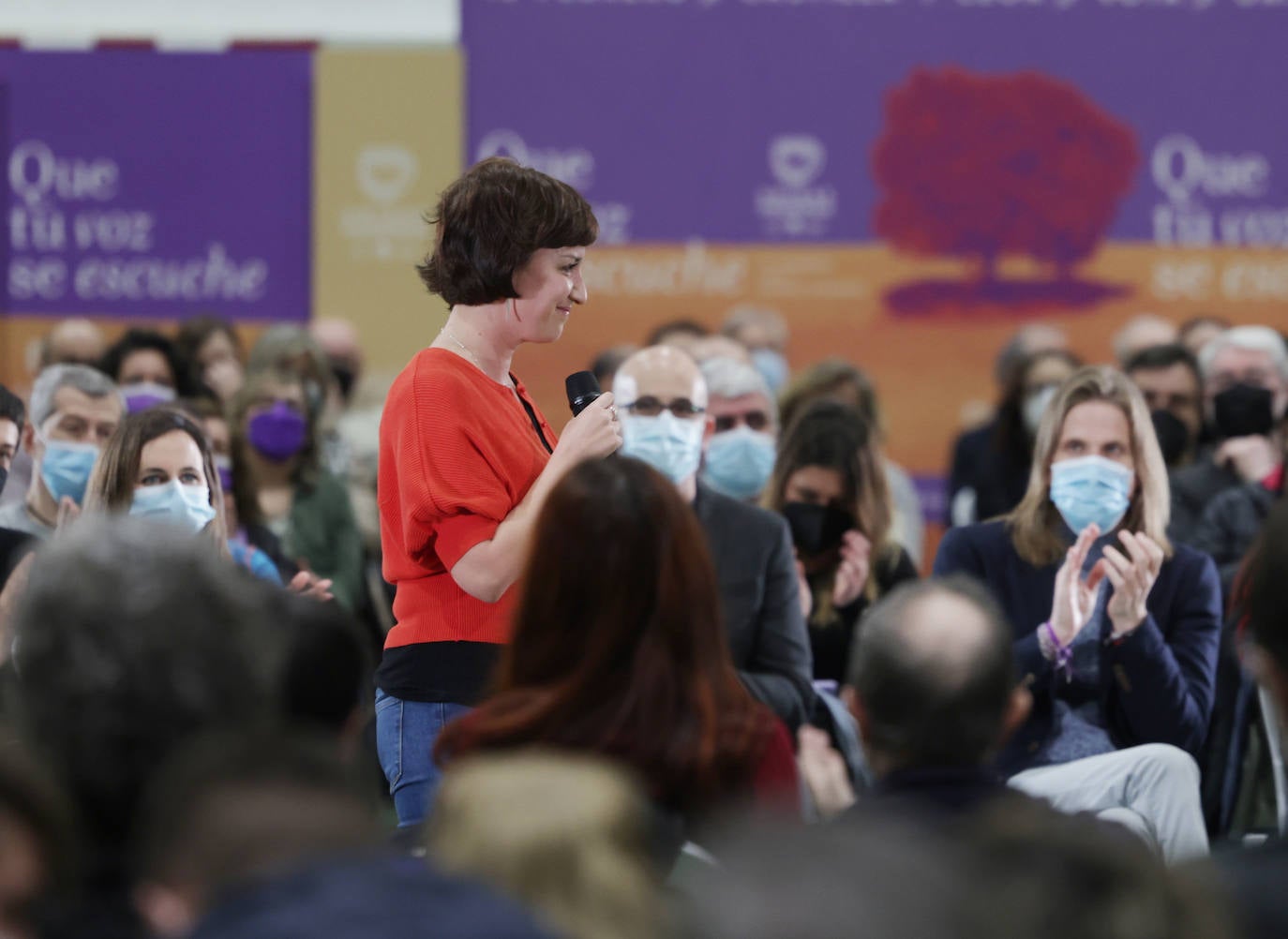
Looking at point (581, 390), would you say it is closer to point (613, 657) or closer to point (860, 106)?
point (613, 657)

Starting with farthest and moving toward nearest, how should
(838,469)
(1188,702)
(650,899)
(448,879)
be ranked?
1. (838,469)
2. (1188,702)
3. (650,899)
4. (448,879)

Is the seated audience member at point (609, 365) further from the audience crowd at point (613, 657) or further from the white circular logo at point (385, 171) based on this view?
the white circular logo at point (385, 171)

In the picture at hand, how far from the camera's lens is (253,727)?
1480mm

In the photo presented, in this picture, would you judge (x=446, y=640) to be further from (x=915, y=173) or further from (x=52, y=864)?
(x=915, y=173)

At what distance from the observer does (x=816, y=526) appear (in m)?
4.51

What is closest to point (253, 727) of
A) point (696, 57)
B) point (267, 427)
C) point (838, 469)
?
point (838, 469)

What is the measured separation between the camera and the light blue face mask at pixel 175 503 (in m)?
3.46

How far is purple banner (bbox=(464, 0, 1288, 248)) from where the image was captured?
7.54 metres

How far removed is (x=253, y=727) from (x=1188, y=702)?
267cm

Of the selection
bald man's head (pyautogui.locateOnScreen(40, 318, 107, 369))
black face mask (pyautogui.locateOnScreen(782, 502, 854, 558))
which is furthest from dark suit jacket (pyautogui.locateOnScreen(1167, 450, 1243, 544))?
bald man's head (pyautogui.locateOnScreen(40, 318, 107, 369))

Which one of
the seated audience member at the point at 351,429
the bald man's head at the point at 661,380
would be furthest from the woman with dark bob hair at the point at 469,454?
the seated audience member at the point at 351,429

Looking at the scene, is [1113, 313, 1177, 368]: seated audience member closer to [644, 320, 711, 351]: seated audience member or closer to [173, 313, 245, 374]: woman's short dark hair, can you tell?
[644, 320, 711, 351]: seated audience member

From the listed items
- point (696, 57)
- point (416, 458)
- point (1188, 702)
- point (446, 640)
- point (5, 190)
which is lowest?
point (1188, 702)

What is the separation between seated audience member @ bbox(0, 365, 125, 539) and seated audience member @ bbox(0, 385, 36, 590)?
0.40 ft
